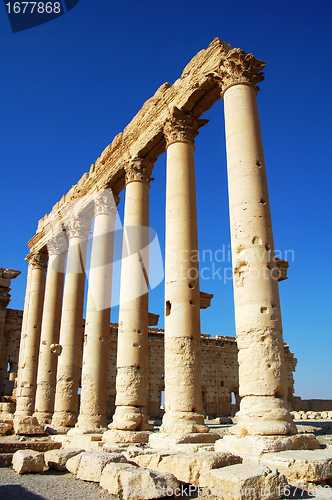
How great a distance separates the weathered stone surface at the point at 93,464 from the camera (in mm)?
8406

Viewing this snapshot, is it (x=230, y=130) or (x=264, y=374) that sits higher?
(x=230, y=130)

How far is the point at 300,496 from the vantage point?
Answer: 638 centimetres

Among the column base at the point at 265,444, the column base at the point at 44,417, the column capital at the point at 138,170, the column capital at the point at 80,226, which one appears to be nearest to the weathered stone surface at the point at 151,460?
the column base at the point at 265,444

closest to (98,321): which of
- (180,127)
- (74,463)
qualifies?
(74,463)

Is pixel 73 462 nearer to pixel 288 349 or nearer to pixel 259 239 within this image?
pixel 259 239

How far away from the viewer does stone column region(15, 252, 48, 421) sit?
23156 millimetres

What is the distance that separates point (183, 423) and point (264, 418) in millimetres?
3002

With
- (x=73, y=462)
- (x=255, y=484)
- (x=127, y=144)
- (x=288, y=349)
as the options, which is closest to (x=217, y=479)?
(x=255, y=484)

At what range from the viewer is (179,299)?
12.2m

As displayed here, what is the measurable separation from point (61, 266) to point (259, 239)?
1635 cm

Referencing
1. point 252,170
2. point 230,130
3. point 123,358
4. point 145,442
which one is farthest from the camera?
point 123,358

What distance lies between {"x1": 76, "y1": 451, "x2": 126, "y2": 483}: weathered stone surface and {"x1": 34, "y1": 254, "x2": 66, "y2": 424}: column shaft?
11465 mm

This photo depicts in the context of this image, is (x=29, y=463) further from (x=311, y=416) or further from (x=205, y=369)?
(x=311, y=416)

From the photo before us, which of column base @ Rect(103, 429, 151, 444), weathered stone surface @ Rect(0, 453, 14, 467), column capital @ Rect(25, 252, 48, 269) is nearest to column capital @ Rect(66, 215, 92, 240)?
column capital @ Rect(25, 252, 48, 269)
